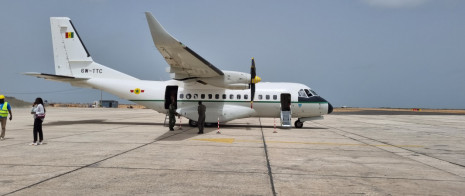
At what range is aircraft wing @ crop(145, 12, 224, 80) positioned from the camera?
11188 mm

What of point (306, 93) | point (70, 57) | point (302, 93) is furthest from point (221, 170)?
point (70, 57)

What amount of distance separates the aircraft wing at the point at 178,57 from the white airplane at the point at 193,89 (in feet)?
0.59

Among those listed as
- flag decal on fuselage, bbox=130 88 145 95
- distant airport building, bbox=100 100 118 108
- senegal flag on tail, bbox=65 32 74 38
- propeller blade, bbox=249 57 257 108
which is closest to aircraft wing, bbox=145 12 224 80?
propeller blade, bbox=249 57 257 108

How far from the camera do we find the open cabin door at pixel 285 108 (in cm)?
1845

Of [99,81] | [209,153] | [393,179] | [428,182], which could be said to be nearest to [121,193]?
[209,153]

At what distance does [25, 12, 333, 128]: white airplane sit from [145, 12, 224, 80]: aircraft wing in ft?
0.59

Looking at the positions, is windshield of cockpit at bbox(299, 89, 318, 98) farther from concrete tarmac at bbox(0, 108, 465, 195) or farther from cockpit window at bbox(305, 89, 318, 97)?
concrete tarmac at bbox(0, 108, 465, 195)

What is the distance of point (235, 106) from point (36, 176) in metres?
13.1

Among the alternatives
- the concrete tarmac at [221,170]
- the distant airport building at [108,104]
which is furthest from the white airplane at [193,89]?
the distant airport building at [108,104]

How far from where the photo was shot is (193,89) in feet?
61.1

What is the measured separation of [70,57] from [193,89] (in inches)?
343

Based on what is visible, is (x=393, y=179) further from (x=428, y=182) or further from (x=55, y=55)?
(x=55, y=55)

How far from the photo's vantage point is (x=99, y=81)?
63.1ft

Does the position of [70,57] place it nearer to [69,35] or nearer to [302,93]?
[69,35]
